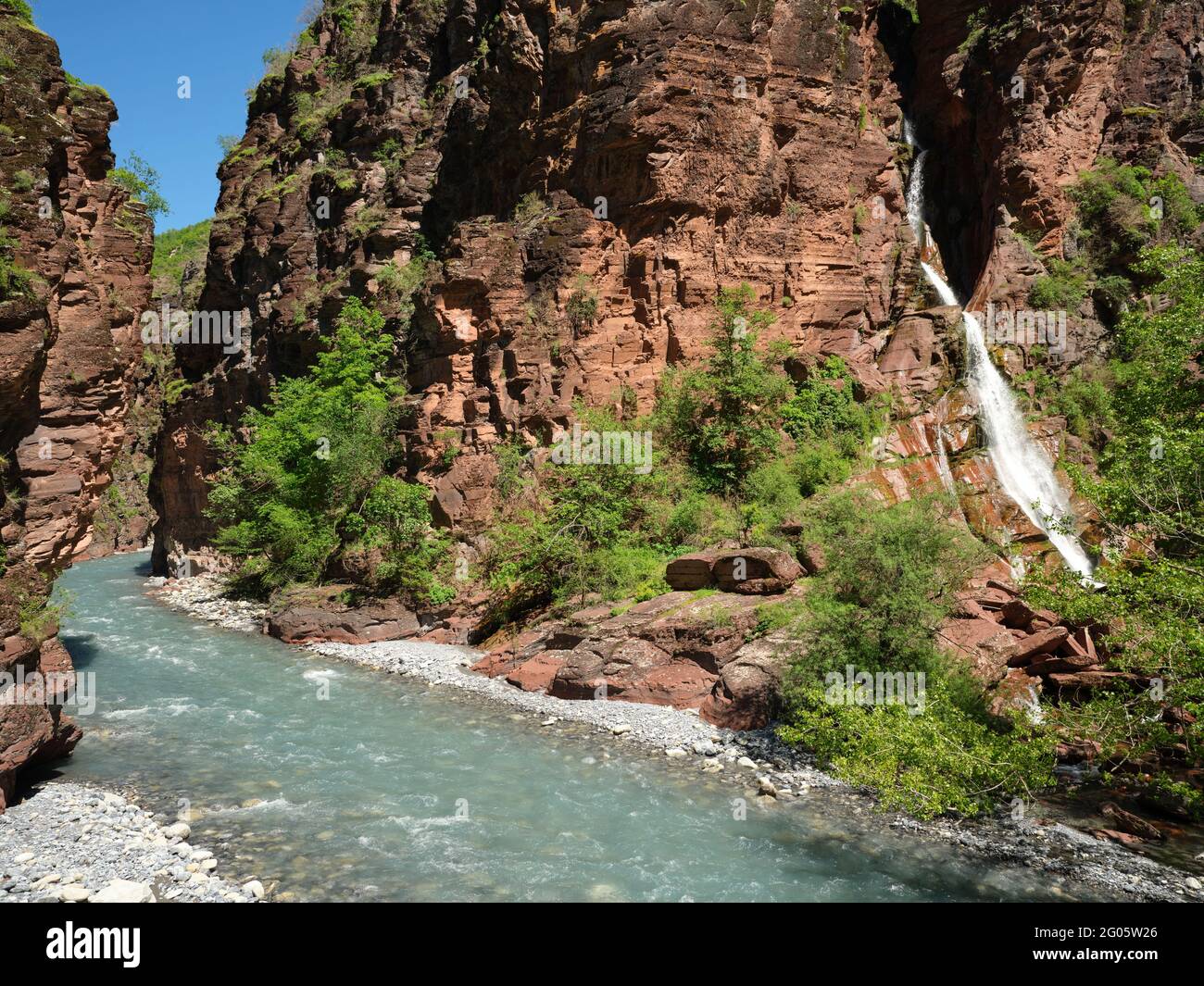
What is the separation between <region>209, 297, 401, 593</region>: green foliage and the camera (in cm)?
2908

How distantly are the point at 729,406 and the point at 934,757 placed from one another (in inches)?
571

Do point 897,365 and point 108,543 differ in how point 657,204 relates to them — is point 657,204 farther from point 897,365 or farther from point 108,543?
point 108,543

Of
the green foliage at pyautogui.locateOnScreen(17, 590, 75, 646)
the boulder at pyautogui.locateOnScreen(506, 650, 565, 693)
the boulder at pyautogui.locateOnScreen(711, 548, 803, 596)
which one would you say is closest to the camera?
the green foliage at pyautogui.locateOnScreen(17, 590, 75, 646)

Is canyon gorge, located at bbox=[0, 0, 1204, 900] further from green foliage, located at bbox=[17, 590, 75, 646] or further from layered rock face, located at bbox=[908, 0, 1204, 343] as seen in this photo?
green foliage, located at bbox=[17, 590, 75, 646]

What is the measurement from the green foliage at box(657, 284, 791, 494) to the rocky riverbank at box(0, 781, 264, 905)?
1663 centimetres

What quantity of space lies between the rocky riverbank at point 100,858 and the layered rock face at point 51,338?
3.03ft

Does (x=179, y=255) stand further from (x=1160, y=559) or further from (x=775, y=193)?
(x=1160, y=559)

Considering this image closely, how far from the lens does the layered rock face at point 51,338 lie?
13430mm

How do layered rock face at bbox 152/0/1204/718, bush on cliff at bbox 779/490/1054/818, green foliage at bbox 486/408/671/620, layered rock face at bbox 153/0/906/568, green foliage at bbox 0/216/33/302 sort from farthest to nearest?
layered rock face at bbox 153/0/906/568
layered rock face at bbox 152/0/1204/718
green foliage at bbox 486/408/671/620
green foliage at bbox 0/216/33/302
bush on cliff at bbox 779/490/1054/818

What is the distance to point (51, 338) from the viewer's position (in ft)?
50.9

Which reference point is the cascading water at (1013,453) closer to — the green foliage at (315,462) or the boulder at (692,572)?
the boulder at (692,572)

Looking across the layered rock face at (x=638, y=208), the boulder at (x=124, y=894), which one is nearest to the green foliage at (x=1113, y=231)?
the layered rock face at (x=638, y=208)

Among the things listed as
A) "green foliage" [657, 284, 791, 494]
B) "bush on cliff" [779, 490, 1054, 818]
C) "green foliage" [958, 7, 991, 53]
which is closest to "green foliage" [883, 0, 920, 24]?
"green foliage" [958, 7, 991, 53]

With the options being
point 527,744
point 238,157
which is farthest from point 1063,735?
point 238,157
